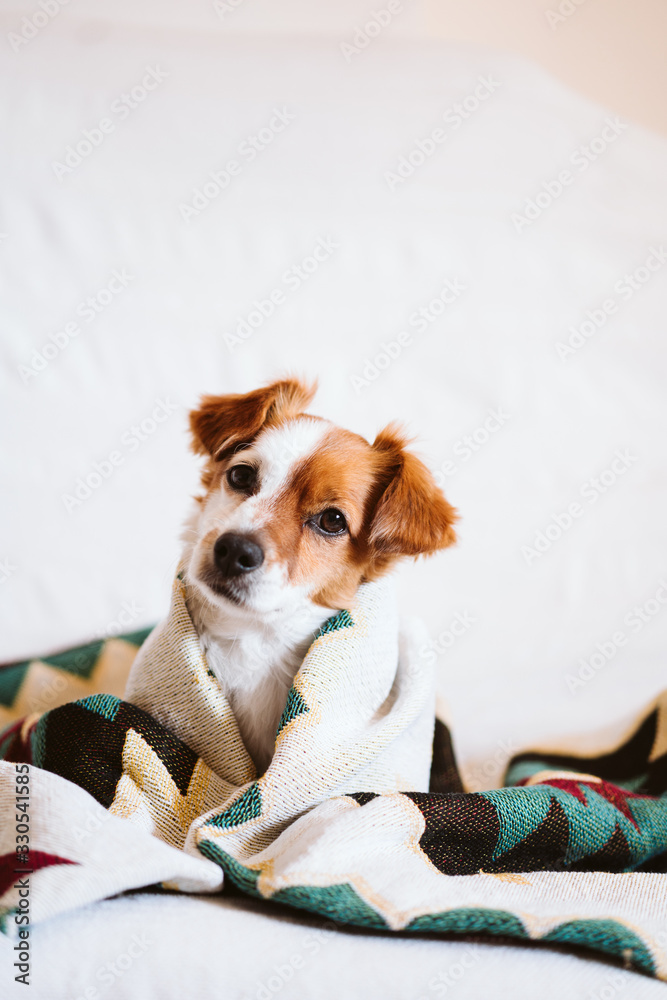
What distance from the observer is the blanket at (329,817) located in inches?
43.6

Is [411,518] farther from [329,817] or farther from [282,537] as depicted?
[329,817]

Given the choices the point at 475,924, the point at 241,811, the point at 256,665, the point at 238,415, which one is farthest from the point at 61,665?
the point at 475,924

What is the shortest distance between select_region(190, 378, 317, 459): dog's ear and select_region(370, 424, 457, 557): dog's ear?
0.33 meters

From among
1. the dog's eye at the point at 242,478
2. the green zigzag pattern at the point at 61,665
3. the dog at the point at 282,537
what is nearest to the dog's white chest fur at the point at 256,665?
the dog at the point at 282,537

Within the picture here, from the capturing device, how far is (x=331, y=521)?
168 centimetres

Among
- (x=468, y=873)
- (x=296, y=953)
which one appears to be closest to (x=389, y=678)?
(x=468, y=873)

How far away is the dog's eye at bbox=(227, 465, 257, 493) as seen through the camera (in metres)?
1.68

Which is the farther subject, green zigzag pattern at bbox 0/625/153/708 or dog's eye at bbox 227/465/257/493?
green zigzag pattern at bbox 0/625/153/708

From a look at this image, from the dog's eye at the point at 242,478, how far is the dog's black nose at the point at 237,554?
22cm

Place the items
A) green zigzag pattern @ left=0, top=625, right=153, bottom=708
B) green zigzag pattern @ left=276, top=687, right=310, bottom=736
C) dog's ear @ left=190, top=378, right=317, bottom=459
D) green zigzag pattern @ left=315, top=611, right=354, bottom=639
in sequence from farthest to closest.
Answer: green zigzag pattern @ left=0, top=625, right=153, bottom=708
dog's ear @ left=190, top=378, right=317, bottom=459
green zigzag pattern @ left=315, top=611, right=354, bottom=639
green zigzag pattern @ left=276, top=687, right=310, bottom=736

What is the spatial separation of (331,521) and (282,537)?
0.16 m

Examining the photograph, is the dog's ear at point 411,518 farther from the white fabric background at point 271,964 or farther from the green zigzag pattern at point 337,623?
the white fabric background at point 271,964

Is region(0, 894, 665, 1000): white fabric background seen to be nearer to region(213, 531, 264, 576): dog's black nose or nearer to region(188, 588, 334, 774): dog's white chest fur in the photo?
region(188, 588, 334, 774): dog's white chest fur

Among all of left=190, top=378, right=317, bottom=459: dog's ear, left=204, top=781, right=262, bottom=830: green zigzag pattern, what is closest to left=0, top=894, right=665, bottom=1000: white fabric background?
left=204, top=781, right=262, bottom=830: green zigzag pattern
